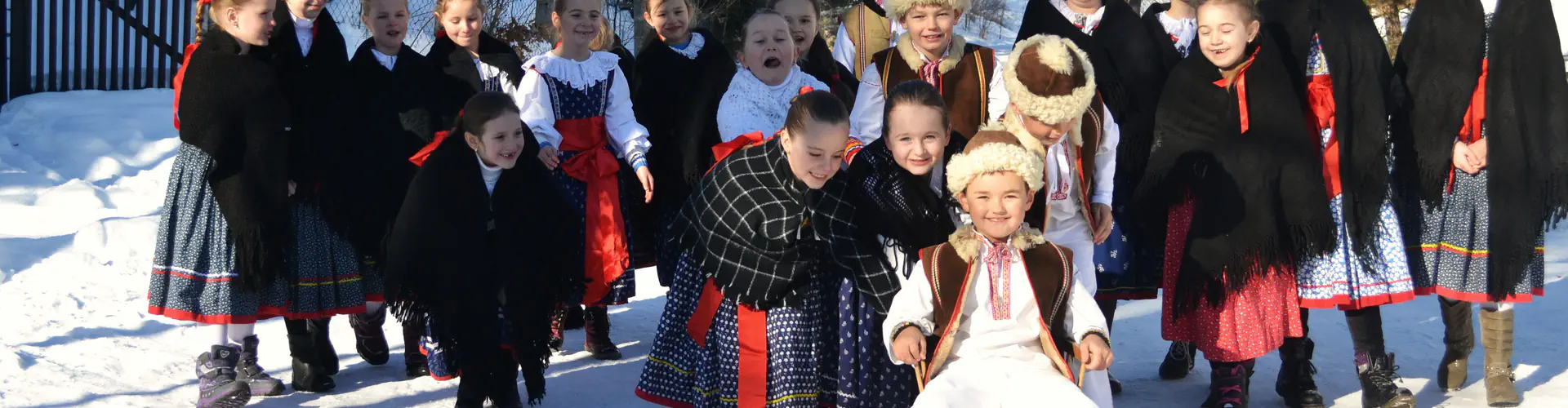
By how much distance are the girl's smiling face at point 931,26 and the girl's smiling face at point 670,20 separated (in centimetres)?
122

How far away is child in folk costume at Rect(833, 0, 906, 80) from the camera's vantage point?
5.68 meters

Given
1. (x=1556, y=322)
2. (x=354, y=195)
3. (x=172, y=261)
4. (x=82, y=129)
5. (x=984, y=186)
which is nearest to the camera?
(x=984, y=186)

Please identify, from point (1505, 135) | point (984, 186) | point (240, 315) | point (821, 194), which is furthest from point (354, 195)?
point (1505, 135)

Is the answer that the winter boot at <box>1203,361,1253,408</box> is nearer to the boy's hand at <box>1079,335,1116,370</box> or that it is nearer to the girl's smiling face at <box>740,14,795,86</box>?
the boy's hand at <box>1079,335,1116,370</box>

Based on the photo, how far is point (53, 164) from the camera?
8.84m

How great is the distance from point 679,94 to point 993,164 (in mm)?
2005

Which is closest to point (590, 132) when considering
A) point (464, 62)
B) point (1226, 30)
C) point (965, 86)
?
point (464, 62)

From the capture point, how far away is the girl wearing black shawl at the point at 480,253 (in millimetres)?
4023

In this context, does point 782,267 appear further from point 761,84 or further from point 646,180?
point 646,180

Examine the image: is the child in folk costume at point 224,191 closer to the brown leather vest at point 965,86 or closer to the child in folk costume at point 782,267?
the child in folk costume at point 782,267

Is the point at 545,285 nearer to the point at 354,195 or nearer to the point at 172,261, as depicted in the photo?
the point at 354,195

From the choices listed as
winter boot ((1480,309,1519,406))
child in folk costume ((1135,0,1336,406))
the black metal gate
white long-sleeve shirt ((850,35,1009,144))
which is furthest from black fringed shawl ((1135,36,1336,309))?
the black metal gate

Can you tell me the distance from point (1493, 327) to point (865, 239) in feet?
7.52

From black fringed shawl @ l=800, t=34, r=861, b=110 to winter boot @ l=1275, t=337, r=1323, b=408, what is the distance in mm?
1726
